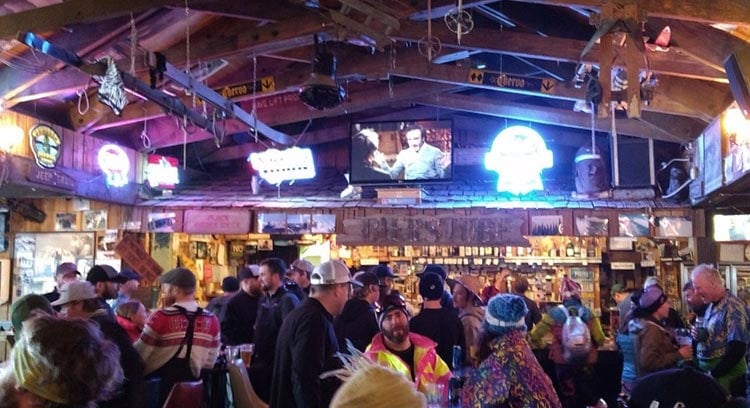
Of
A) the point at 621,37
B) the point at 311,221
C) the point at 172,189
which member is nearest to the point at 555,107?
the point at 311,221

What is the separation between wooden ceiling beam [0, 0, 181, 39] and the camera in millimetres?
6094

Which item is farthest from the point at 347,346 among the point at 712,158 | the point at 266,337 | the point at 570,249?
the point at 570,249

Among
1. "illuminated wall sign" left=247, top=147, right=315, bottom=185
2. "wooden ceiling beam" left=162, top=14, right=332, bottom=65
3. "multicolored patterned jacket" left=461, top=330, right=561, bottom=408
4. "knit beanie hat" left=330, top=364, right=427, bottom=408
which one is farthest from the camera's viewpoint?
"illuminated wall sign" left=247, top=147, right=315, bottom=185

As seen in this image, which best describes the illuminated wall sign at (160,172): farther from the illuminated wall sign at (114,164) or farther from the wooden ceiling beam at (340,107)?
the illuminated wall sign at (114,164)

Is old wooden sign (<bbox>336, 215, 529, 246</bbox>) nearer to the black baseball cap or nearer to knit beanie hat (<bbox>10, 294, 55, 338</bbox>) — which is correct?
the black baseball cap

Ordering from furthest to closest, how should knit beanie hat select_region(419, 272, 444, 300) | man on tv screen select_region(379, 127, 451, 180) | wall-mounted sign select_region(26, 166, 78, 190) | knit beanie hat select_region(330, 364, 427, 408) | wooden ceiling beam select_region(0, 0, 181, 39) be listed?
man on tv screen select_region(379, 127, 451, 180)
wall-mounted sign select_region(26, 166, 78, 190)
wooden ceiling beam select_region(0, 0, 181, 39)
knit beanie hat select_region(419, 272, 444, 300)
knit beanie hat select_region(330, 364, 427, 408)

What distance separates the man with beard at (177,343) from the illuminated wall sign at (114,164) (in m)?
6.32

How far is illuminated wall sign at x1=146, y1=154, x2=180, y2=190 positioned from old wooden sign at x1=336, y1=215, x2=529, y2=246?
3.50 metres

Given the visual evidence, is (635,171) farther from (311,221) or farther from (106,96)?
(106,96)

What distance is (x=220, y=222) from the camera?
1055cm

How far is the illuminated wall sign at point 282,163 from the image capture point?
1116cm

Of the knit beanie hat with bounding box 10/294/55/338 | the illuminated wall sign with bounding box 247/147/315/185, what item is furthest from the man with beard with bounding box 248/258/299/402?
the illuminated wall sign with bounding box 247/147/315/185

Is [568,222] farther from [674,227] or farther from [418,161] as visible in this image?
[418,161]

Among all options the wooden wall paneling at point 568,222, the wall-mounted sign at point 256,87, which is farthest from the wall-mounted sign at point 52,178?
the wooden wall paneling at point 568,222
